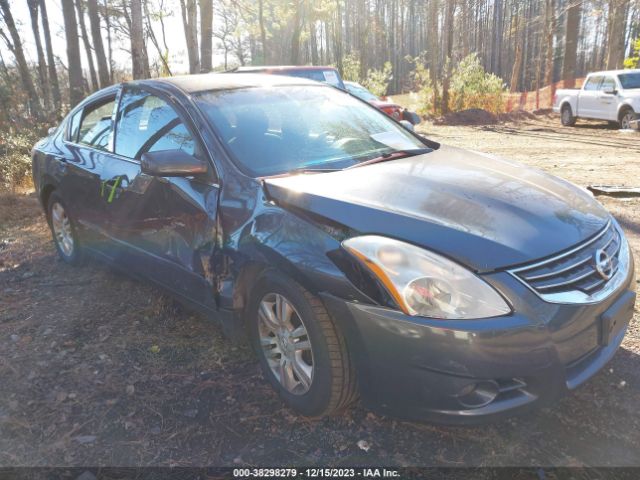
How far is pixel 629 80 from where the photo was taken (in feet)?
47.5

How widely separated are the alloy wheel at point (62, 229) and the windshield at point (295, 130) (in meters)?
2.25

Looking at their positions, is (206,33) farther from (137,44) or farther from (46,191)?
(46,191)

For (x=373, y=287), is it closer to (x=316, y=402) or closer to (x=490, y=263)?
(x=490, y=263)

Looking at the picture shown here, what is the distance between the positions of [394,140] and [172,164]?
4.81 ft

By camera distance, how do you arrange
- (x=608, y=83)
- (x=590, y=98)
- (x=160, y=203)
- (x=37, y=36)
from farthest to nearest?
(x=37, y=36)
(x=590, y=98)
(x=608, y=83)
(x=160, y=203)

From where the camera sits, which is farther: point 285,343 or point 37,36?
point 37,36

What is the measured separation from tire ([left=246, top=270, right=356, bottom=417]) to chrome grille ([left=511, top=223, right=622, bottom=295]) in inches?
31.7

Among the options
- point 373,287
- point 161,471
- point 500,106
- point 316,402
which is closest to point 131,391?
point 161,471

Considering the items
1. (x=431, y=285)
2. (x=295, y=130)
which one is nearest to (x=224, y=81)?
(x=295, y=130)

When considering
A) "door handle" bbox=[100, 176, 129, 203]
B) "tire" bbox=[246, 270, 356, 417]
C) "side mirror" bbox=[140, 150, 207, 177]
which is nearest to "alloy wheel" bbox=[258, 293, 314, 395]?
"tire" bbox=[246, 270, 356, 417]

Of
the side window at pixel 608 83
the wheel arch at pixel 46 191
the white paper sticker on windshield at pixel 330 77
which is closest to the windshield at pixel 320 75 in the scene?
the white paper sticker on windshield at pixel 330 77

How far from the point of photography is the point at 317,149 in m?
3.09

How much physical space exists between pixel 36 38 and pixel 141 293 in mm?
25806

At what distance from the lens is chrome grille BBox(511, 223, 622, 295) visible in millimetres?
2047
